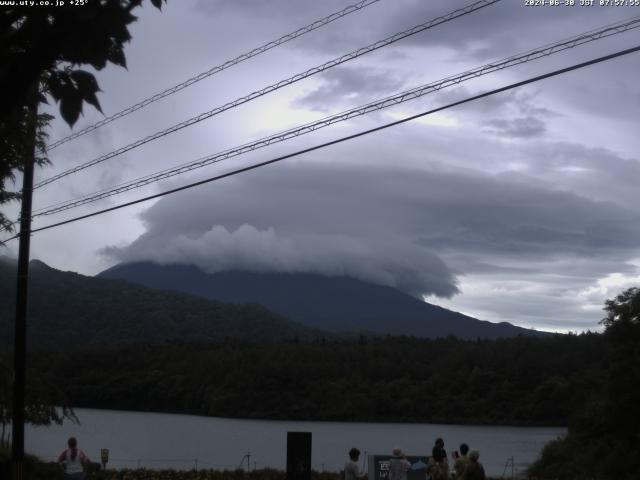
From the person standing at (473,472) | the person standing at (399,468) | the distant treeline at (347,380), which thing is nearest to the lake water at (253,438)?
the distant treeline at (347,380)

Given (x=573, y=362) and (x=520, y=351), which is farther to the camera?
(x=520, y=351)

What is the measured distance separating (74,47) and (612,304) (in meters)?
35.1

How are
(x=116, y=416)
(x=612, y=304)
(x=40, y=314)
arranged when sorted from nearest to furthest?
(x=612, y=304) → (x=116, y=416) → (x=40, y=314)

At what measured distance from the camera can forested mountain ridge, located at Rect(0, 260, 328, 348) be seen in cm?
10894

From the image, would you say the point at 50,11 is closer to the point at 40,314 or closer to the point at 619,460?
the point at 619,460

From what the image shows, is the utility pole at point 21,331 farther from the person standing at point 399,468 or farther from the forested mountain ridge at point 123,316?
the forested mountain ridge at point 123,316

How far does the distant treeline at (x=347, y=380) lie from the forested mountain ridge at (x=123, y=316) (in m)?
13.1

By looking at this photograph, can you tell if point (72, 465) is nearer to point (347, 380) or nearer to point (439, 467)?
point (439, 467)

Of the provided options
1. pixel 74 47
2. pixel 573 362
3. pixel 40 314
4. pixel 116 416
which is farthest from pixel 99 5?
pixel 40 314

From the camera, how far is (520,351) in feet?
265

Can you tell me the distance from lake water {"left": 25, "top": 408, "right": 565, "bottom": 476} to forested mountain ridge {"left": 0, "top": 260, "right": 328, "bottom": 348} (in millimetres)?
21105

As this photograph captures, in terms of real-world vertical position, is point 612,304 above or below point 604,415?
above

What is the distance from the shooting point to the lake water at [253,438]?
51750 millimetres

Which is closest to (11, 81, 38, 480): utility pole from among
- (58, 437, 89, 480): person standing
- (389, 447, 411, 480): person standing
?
(58, 437, 89, 480): person standing
